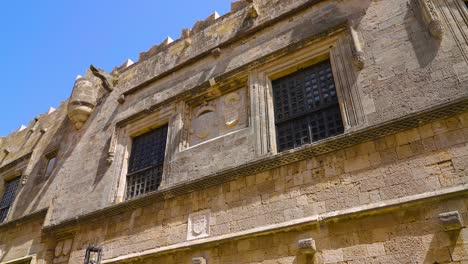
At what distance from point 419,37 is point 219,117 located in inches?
140

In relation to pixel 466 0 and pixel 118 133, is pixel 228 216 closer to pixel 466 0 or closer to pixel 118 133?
pixel 118 133

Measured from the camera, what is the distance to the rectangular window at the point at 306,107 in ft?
19.0

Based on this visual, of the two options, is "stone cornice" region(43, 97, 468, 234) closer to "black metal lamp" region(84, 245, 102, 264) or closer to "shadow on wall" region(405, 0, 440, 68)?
"black metal lamp" region(84, 245, 102, 264)

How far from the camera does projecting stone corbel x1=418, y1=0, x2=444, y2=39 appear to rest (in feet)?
16.8

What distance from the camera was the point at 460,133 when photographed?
14.1 feet

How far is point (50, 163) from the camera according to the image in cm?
1001

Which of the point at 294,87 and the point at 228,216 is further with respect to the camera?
the point at 294,87

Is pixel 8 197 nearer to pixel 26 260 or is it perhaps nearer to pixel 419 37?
pixel 26 260

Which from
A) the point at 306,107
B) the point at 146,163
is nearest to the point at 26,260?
the point at 146,163

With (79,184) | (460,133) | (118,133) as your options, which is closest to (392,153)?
(460,133)

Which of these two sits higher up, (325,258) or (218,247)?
(218,247)

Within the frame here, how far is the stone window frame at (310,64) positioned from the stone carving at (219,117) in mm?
347

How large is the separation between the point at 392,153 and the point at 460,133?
0.77 metres

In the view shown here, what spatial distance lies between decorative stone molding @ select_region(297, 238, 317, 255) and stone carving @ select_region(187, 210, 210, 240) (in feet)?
5.16
